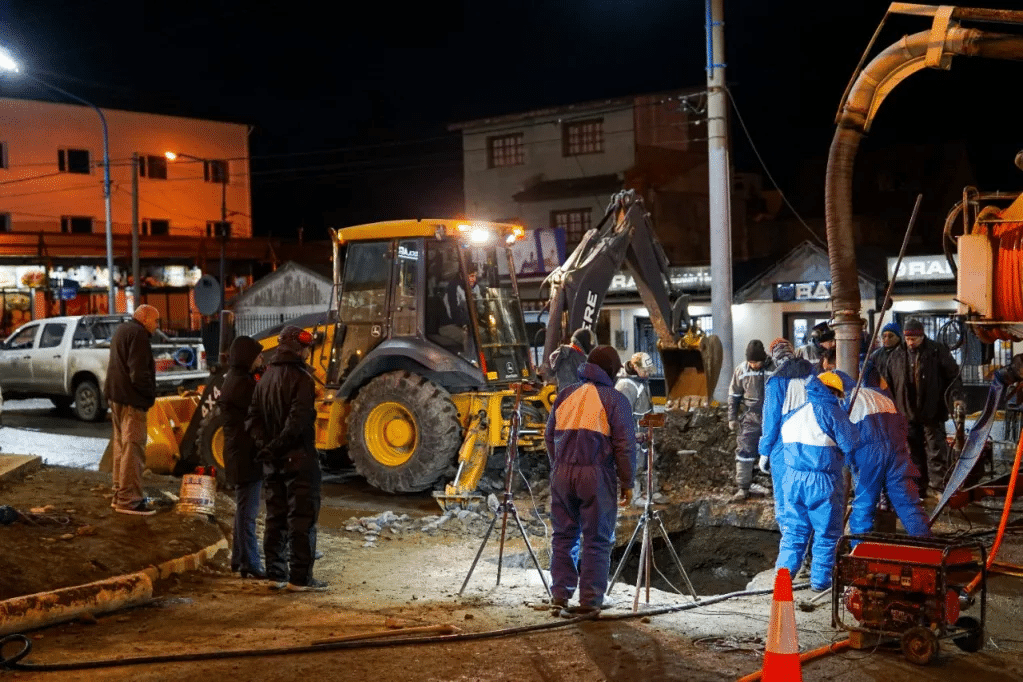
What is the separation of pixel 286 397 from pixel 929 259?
1983cm

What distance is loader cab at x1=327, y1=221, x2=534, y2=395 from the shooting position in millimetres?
11680

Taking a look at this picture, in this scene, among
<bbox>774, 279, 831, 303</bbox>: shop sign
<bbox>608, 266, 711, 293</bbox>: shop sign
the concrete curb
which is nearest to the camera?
the concrete curb

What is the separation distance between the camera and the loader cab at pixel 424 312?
38.3 ft

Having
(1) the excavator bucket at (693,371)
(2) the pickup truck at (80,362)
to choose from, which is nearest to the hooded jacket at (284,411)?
(1) the excavator bucket at (693,371)

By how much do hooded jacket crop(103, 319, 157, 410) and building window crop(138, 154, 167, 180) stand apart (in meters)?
38.4

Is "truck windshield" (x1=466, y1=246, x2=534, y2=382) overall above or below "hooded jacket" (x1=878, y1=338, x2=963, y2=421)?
above

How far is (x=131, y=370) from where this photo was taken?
8.84 metres

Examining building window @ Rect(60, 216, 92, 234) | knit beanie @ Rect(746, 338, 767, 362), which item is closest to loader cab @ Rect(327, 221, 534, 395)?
knit beanie @ Rect(746, 338, 767, 362)

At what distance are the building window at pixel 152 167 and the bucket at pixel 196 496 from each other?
→ 3876 centimetres

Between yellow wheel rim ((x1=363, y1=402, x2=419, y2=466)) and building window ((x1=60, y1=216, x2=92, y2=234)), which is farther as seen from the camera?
building window ((x1=60, y1=216, x2=92, y2=234))

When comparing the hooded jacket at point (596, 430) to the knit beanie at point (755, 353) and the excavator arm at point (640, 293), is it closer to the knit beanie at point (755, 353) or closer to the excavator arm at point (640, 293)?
the knit beanie at point (755, 353)

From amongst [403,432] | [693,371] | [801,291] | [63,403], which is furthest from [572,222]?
[403,432]

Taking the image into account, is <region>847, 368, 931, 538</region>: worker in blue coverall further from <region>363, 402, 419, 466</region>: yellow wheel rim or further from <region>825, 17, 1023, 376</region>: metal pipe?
<region>363, 402, 419, 466</region>: yellow wheel rim

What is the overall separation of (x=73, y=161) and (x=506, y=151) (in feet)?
64.2
